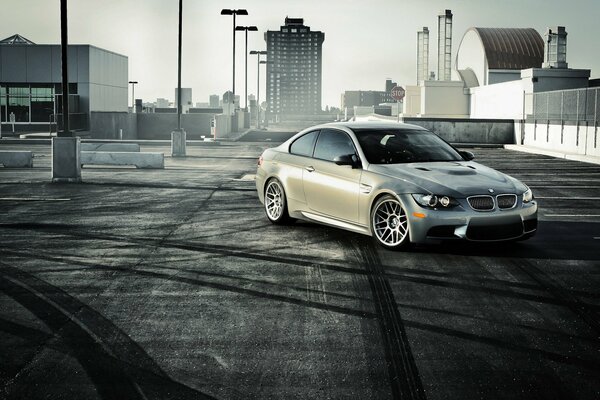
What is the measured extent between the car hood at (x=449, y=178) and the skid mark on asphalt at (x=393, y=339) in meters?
1.14

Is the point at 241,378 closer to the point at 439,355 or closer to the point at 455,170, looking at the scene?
the point at 439,355

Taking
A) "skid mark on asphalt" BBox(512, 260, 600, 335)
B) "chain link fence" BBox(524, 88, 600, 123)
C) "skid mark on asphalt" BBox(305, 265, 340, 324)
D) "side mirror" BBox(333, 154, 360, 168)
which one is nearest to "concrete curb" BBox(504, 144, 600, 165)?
"chain link fence" BBox(524, 88, 600, 123)

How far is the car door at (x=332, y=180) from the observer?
1076 centimetres

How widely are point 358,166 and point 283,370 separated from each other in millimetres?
5558

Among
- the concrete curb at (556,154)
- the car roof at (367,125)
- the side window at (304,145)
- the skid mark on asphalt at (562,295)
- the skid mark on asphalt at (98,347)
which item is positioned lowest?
the skid mark on asphalt at (98,347)

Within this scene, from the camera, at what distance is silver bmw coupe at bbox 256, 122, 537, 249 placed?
9.77 m

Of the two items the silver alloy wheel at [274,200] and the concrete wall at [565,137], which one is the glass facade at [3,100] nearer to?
the concrete wall at [565,137]

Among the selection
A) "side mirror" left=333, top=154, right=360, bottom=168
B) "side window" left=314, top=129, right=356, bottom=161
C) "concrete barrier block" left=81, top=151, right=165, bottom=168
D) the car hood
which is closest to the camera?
the car hood

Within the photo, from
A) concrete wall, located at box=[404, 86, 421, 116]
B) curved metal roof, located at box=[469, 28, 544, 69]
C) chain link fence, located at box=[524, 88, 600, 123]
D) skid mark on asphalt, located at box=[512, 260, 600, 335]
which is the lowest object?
skid mark on asphalt, located at box=[512, 260, 600, 335]

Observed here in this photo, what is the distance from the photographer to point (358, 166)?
10.8 metres

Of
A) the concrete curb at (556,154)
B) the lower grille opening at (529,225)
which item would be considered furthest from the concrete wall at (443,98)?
the lower grille opening at (529,225)

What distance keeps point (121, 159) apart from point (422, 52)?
250 ft

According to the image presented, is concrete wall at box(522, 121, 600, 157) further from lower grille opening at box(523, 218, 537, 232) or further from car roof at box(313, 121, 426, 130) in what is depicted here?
lower grille opening at box(523, 218, 537, 232)

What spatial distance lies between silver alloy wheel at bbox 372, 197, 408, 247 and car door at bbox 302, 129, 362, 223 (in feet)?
1.33
